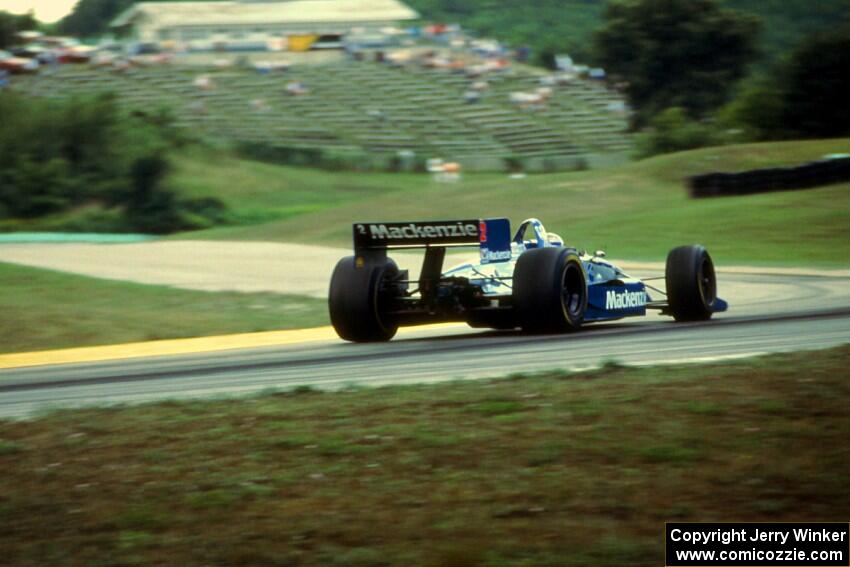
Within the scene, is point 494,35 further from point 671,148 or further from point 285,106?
point 671,148

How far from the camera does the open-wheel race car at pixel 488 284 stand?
47.6ft

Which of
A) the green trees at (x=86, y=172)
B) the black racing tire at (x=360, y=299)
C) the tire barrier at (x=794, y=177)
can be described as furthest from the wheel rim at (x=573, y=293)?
the green trees at (x=86, y=172)

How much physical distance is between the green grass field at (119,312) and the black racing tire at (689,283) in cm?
673

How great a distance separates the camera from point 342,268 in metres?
15.5

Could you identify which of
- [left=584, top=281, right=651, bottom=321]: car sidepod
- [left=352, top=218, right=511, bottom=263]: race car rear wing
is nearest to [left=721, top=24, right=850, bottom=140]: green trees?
[left=584, top=281, right=651, bottom=321]: car sidepod

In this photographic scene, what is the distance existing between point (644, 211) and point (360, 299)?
2586 centimetres

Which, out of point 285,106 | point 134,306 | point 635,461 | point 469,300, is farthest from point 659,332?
point 285,106

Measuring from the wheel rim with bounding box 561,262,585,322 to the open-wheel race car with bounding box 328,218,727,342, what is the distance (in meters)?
0.01

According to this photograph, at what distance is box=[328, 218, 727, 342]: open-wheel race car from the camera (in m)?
14.5

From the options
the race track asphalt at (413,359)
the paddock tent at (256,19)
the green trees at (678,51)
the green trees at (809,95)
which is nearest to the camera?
the race track asphalt at (413,359)

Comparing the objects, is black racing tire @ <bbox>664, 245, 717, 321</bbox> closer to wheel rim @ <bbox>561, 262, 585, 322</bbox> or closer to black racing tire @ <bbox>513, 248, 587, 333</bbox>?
wheel rim @ <bbox>561, 262, 585, 322</bbox>

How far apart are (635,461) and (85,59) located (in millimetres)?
91384

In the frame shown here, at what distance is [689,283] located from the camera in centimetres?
1599

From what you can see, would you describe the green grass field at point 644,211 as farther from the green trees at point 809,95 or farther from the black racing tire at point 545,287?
the black racing tire at point 545,287
